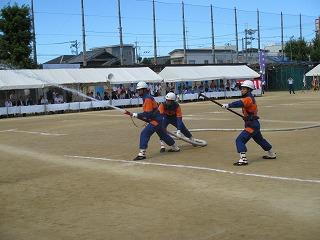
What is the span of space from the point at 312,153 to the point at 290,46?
229 ft

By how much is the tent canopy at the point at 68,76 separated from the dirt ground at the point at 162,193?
20.1 meters

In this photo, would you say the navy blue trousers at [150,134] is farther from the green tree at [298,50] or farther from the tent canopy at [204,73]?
the green tree at [298,50]

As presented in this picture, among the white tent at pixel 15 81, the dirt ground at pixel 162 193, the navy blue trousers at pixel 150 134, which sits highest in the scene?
the white tent at pixel 15 81

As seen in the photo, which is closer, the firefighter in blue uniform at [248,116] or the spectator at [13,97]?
the firefighter in blue uniform at [248,116]

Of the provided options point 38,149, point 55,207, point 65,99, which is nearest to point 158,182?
point 55,207

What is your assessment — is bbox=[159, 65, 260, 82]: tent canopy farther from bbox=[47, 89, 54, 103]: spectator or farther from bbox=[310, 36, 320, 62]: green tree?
bbox=[310, 36, 320, 62]: green tree

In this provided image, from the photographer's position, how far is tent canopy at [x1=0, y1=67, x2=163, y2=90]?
33.5 meters

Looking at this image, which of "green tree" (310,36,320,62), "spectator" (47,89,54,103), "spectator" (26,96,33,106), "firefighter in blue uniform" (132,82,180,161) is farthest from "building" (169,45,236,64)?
"firefighter in blue uniform" (132,82,180,161)

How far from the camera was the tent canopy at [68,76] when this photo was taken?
33.5 meters

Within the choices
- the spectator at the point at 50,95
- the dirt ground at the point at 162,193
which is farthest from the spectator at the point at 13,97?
the dirt ground at the point at 162,193

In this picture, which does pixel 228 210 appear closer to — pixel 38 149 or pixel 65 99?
pixel 38 149

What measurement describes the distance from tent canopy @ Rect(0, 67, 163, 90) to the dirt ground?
20142mm

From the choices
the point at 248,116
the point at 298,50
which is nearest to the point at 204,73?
the point at 248,116

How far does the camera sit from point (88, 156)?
42.2ft
